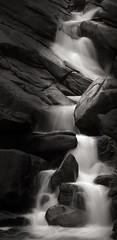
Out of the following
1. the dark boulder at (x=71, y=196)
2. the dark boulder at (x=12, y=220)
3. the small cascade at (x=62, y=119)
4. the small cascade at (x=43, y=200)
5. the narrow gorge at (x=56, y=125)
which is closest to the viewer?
the dark boulder at (x=12, y=220)

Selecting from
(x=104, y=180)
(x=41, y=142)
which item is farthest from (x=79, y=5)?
(x=104, y=180)

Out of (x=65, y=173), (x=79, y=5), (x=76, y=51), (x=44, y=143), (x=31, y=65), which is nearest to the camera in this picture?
(x=65, y=173)

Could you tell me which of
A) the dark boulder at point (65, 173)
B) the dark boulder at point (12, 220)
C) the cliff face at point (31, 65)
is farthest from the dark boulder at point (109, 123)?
the dark boulder at point (12, 220)

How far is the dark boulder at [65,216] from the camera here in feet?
39.3

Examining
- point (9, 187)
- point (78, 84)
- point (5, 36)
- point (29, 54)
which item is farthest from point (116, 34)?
point (9, 187)

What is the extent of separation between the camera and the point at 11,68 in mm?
21094

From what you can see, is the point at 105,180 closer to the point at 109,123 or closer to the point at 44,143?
the point at 109,123

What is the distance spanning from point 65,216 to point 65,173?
222 centimetres

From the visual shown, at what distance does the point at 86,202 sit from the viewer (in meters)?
13.1

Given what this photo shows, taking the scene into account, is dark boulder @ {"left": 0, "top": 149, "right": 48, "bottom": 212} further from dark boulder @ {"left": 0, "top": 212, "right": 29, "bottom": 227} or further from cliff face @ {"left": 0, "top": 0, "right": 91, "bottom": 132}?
cliff face @ {"left": 0, "top": 0, "right": 91, "bottom": 132}

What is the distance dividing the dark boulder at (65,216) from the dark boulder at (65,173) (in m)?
1.57

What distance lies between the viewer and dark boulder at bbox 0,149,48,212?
13.4 m

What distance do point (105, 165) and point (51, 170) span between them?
2.49 metres

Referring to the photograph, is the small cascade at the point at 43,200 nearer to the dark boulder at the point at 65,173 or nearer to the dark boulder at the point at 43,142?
the dark boulder at the point at 65,173
